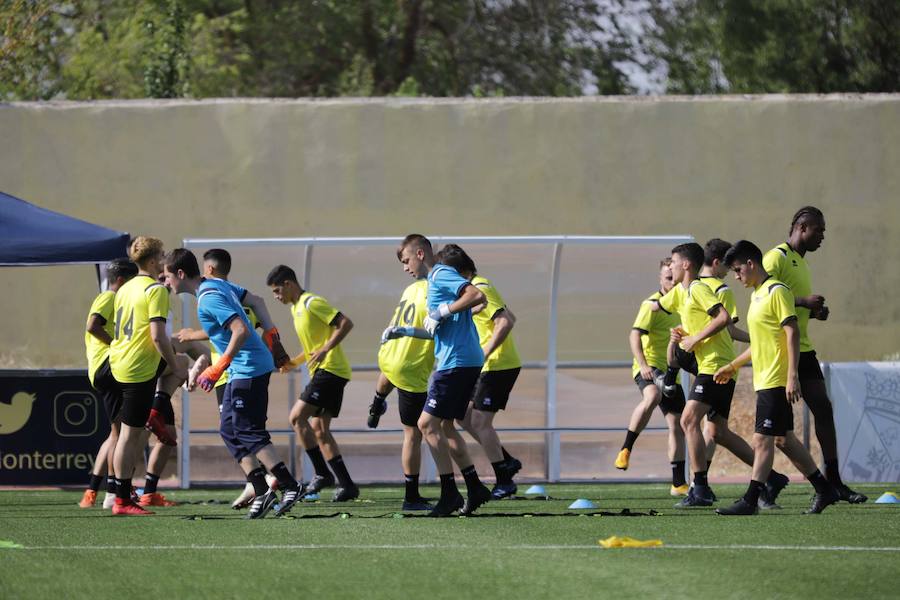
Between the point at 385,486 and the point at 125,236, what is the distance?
11.5 feet

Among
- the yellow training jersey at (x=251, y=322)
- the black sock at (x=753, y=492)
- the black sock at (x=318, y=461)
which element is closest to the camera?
the black sock at (x=753, y=492)

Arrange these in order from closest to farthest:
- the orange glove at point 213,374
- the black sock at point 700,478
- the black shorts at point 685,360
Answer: the orange glove at point 213,374 → the black sock at point 700,478 → the black shorts at point 685,360

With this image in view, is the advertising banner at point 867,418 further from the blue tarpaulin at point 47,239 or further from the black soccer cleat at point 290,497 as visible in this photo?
the blue tarpaulin at point 47,239

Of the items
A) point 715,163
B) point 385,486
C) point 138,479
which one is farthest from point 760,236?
point 138,479

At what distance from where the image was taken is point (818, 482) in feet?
31.4

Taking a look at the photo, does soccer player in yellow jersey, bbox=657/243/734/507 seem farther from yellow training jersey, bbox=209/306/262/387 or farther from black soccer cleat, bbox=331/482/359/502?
yellow training jersey, bbox=209/306/262/387

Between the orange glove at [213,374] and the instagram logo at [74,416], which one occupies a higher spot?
the orange glove at [213,374]

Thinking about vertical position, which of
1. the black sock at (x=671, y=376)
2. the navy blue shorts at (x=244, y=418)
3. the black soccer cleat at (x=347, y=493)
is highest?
the black sock at (x=671, y=376)

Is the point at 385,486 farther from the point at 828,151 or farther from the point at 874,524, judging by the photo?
the point at 828,151

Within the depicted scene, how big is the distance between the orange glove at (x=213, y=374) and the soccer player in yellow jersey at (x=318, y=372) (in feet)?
7.31

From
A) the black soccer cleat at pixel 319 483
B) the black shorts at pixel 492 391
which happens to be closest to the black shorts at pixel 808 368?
the black shorts at pixel 492 391

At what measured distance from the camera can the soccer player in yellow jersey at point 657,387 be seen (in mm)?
11805

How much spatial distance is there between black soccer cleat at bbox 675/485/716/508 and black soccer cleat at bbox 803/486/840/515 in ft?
2.68

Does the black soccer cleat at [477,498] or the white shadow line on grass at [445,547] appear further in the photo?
the black soccer cleat at [477,498]
